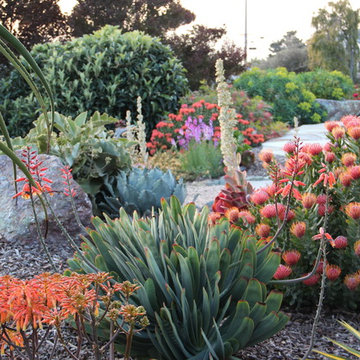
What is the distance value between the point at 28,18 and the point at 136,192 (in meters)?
13.1

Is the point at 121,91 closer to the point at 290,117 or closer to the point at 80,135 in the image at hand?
the point at 80,135

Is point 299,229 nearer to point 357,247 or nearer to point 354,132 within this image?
Result: point 357,247

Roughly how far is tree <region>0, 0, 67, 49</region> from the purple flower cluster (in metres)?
8.12

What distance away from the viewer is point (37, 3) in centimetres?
1546

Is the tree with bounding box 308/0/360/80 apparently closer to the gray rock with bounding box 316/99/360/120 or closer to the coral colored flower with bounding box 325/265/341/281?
the gray rock with bounding box 316/99/360/120

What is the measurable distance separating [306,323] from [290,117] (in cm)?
1401

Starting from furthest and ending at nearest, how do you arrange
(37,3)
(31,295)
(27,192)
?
(37,3) < (27,192) < (31,295)

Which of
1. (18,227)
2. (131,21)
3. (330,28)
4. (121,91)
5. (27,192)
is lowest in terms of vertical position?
(18,227)

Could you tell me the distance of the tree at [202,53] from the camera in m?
16.6

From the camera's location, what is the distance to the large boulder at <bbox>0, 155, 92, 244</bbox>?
349 centimetres

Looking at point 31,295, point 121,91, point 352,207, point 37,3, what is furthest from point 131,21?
point 31,295

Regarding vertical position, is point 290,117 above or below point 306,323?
above

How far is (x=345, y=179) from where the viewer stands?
2594 millimetres

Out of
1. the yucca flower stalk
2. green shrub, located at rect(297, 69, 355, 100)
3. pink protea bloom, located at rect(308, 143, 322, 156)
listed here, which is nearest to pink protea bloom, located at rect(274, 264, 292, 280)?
pink protea bloom, located at rect(308, 143, 322, 156)
